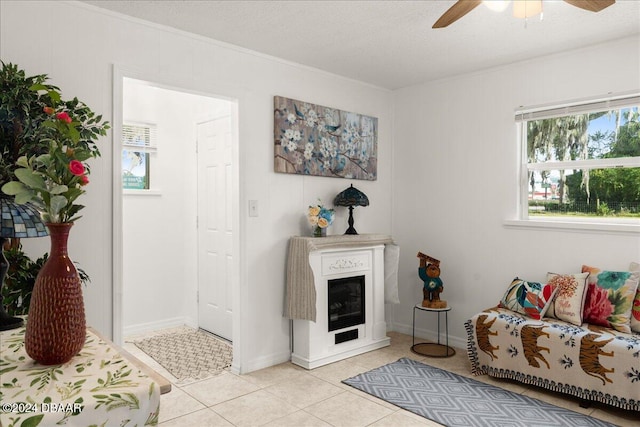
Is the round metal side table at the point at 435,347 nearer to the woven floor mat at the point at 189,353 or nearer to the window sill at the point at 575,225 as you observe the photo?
the window sill at the point at 575,225

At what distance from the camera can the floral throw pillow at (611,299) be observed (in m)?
2.91

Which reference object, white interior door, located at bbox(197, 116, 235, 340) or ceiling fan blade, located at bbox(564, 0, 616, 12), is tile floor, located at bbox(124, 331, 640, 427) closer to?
white interior door, located at bbox(197, 116, 235, 340)

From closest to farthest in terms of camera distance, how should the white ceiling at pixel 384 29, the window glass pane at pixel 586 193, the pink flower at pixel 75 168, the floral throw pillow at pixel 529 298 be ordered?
1. the pink flower at pixel 75 168
2. the white ceiling at pixel 384 29
3. the floral throw pillow at pixel 529 298
4. the window glass pane at pixel 586 193

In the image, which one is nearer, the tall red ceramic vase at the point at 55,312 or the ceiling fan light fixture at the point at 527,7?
the tall red ceramic vase at the point at 55,312

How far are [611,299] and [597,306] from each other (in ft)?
0.32

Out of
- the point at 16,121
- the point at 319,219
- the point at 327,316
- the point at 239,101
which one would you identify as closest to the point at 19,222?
the point at 16,121

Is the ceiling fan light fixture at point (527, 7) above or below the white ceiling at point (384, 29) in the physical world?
below

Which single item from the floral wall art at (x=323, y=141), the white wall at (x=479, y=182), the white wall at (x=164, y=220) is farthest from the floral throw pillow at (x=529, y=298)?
the white wall at (x=164, y=220)

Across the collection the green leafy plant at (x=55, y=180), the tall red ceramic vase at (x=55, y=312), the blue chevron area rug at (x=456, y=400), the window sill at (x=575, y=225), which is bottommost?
the blue chevron area rug at (x=456, y=400)

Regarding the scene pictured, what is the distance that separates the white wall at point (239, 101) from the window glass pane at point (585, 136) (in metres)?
1.44

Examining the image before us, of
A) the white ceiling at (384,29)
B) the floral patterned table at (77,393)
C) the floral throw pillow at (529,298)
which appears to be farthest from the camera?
the floral throw pillow at (529,298)

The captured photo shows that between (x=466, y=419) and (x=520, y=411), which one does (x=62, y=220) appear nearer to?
(x=466, y=419)

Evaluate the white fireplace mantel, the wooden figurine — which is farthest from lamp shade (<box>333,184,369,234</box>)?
the wooden figurine

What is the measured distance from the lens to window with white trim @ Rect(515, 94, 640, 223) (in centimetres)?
328
